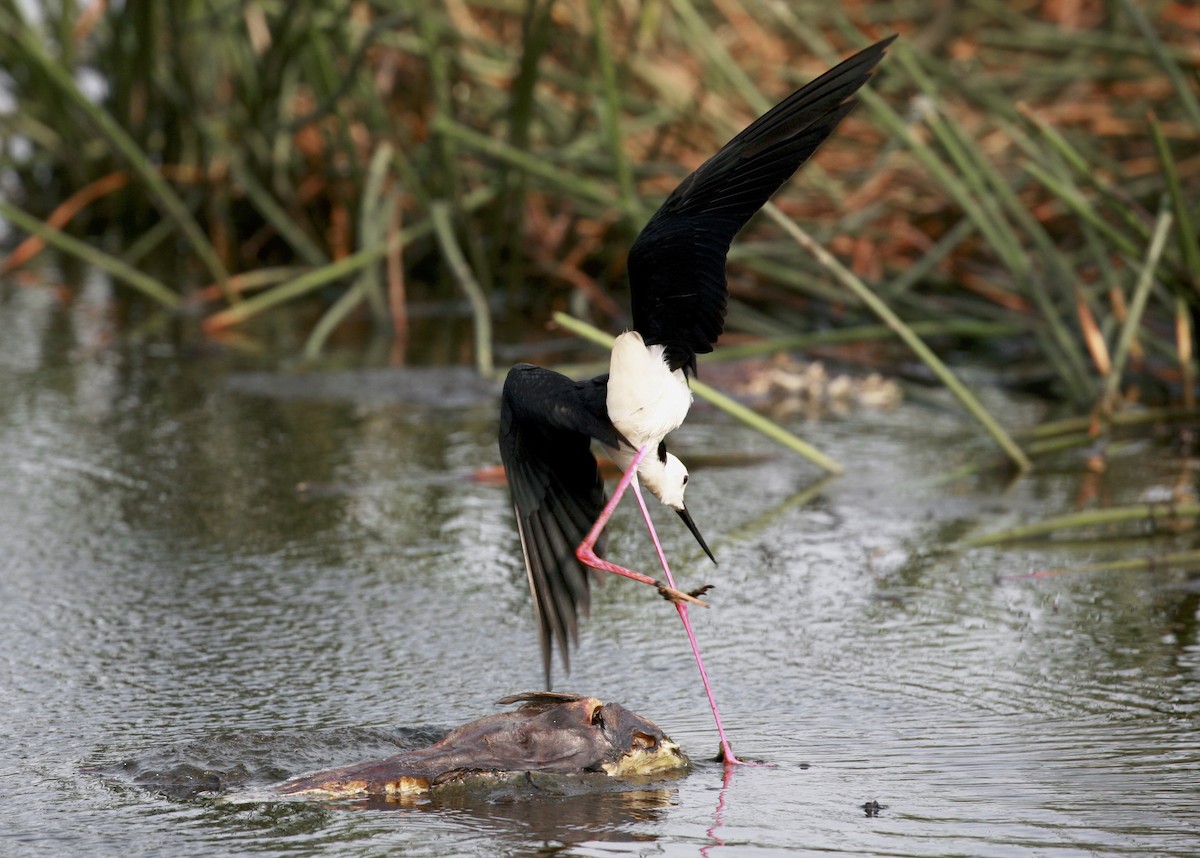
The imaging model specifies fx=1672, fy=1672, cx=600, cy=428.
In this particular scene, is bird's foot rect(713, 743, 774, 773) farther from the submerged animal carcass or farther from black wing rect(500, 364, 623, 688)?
black wing rect(500, 364, 623, 688)

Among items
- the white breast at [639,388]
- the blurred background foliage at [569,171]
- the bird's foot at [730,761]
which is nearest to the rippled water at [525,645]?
the bird's foot at [730,761]

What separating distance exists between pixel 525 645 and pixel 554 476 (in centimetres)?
35

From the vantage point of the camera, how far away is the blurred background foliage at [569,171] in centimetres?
471

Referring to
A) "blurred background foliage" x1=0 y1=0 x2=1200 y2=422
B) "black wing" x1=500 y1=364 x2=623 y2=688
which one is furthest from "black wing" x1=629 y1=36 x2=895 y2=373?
"blurred background foliage" x1=0 y1=0 x2=1200 y2=422

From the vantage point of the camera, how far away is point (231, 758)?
224 centimetres

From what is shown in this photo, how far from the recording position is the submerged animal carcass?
2.15 metres

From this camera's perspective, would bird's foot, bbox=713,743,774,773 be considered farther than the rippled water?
Yes

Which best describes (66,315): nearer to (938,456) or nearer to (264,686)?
(938,456)

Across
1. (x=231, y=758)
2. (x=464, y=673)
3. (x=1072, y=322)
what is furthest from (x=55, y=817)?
(x=1072, y=322)

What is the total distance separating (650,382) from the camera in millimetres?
2512

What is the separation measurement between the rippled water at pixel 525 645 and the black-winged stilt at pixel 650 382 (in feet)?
0.71

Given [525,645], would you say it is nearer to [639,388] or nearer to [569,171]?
[639,388]

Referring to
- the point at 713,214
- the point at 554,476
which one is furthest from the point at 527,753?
the point at 713,214

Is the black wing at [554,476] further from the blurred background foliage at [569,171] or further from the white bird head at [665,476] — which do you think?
the blurred background foliage at [569,171]
